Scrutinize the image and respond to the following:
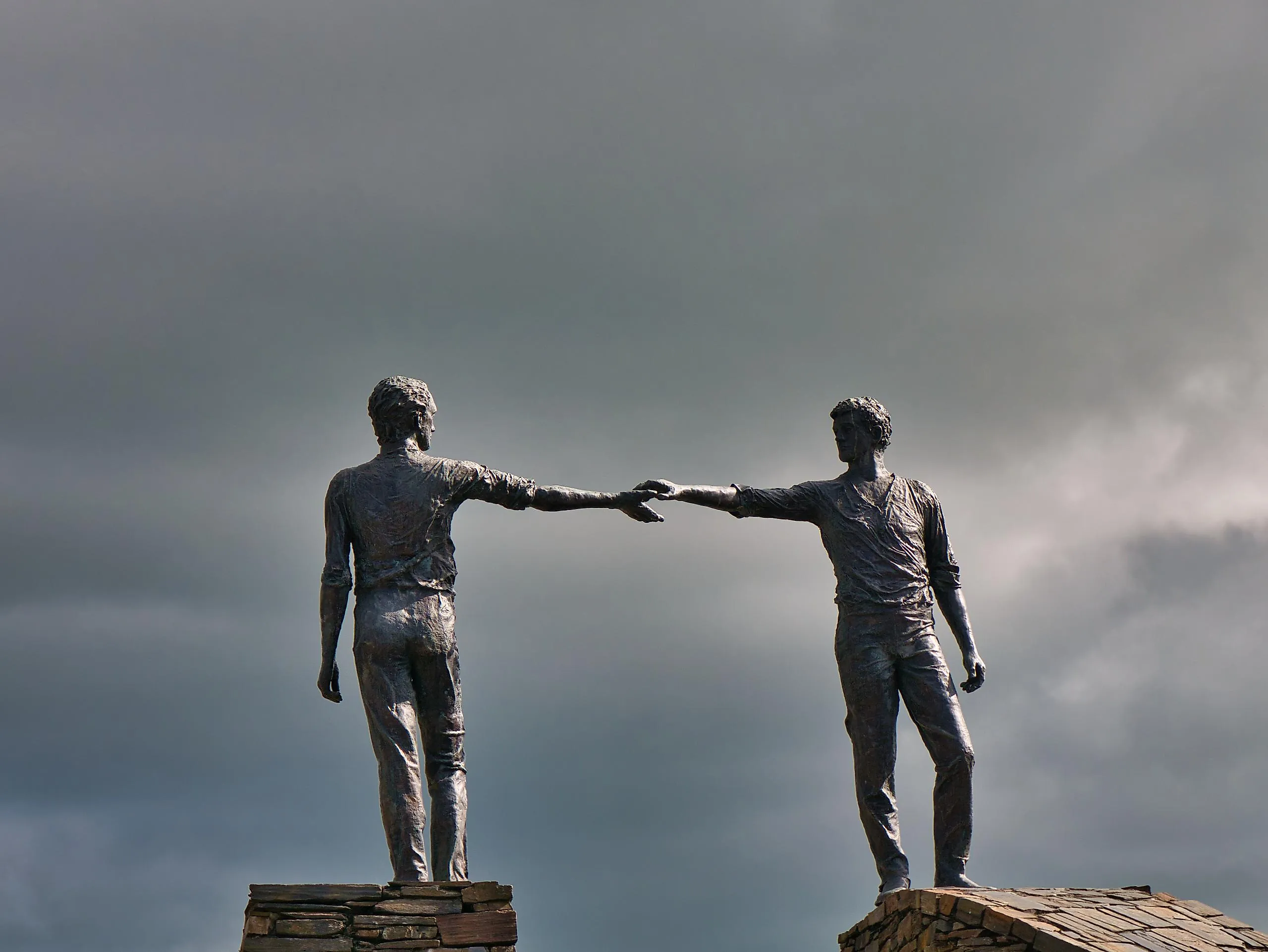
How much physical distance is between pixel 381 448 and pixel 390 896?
3.60m

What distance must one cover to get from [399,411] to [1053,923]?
6100 mm

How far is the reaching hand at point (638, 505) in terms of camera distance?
1538 centimetres

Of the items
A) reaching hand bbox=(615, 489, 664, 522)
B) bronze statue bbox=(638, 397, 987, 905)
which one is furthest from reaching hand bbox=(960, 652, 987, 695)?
reaching hand bbox=(615, 489, 664, 522)

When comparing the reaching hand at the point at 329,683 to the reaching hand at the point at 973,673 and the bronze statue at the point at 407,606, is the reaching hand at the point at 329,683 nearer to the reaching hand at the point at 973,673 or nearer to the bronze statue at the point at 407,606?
the bronze statue at the point at 407,606

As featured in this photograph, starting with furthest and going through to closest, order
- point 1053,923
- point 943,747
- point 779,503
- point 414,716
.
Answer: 1. point 779,503
2. point 943,747
3. point 414,716
4. point 1053,923

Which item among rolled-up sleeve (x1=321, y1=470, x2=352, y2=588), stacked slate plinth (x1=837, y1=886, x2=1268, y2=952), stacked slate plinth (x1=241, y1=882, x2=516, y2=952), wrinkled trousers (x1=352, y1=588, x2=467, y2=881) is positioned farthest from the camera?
rolled-up sleeve (x1=321, y1=470, x2=352, y2=588)

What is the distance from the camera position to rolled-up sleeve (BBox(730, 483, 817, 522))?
1562cm

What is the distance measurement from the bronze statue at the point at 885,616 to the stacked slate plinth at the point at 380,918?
348 cm

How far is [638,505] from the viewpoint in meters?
15.4

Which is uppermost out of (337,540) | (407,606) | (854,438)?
(854,438)

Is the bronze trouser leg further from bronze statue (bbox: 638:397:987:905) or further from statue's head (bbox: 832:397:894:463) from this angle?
statue's head (bbox: 832:397:894:463)

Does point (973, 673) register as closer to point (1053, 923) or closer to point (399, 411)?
point (1053, 923)

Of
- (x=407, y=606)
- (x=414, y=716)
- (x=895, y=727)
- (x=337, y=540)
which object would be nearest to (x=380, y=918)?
(x=414, y=716)

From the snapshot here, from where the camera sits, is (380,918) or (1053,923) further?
(1053,923)
